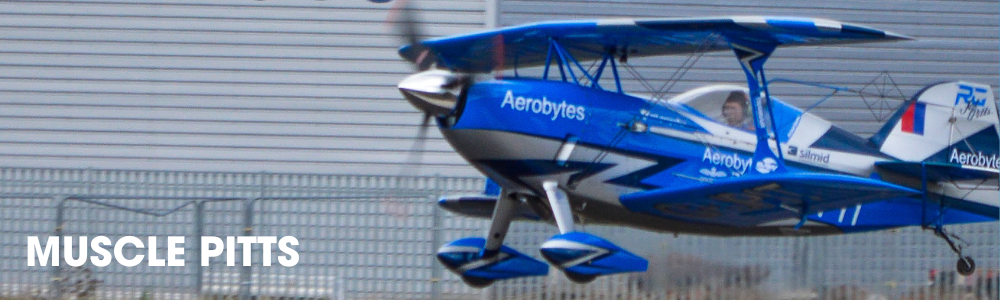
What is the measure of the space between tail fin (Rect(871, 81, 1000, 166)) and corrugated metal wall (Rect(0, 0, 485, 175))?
484cm

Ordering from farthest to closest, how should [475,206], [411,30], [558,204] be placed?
[475,206] → [411,30] → [558,204]

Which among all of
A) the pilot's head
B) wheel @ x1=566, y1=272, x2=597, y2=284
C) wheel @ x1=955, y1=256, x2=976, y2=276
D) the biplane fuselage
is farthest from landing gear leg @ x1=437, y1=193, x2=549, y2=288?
wheel @ x1=955, y1=256, x2=976, y2=276

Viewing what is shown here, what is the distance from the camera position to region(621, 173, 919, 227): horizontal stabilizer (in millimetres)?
6461

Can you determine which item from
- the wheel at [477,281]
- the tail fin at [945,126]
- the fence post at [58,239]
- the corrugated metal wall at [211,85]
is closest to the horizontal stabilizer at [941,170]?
the tail fin at [945,126]

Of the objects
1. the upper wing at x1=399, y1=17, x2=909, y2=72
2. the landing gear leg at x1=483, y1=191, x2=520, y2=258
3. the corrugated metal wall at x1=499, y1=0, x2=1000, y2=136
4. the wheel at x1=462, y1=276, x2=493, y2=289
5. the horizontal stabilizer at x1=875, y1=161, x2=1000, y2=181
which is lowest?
the wheel at x1=462, y1=276, x2=493, y2=289

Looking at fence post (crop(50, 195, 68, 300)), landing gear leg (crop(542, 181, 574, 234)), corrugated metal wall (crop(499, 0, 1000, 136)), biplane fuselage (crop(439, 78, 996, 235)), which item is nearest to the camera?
biplane fuselage (crop(439, 78, 996, 235))

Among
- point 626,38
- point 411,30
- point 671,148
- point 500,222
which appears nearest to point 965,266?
point 671,148

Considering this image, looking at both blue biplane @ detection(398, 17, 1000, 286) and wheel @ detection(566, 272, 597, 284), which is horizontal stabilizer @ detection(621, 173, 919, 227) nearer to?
blue biplane @ detection(398, 17, 1000, 286)

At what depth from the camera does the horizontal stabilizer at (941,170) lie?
7660 millimetres

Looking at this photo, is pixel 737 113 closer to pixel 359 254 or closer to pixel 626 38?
pixel 626 38

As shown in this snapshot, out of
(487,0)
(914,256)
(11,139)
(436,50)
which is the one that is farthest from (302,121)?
(914,256)

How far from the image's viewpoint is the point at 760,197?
698cm

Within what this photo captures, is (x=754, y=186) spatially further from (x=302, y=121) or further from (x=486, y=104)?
(x=302, y=121)

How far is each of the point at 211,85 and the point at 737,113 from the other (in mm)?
6532
